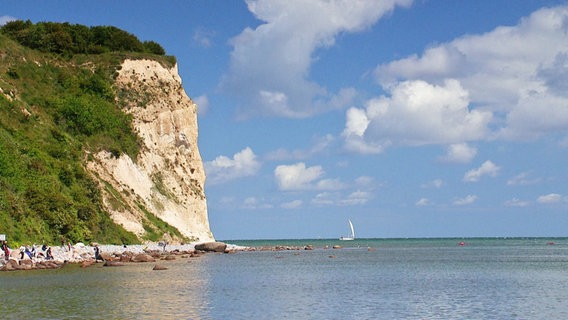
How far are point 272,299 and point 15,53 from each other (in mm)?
69696

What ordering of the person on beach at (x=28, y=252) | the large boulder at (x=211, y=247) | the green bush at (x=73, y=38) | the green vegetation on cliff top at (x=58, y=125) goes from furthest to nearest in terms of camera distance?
1. the green bush at (x=73, y=38)
2. the large boulder at (x=211, y=247)
3. the green vegetation on cliff top at (x=58, y=125)
4. the person on beach at (x=28, y=252)

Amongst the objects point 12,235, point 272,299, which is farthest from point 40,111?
point 272,299

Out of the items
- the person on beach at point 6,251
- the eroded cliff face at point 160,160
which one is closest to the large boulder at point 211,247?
the eroded cliff face at point 160,160

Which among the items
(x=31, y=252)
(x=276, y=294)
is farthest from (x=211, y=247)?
(x=276, y=294)

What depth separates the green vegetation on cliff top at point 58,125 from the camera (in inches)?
2606

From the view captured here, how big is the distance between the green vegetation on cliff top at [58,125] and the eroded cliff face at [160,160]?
200 cm

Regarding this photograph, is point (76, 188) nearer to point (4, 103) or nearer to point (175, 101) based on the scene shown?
point (4, 103)

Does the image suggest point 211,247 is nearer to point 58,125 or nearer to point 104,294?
point 58,125

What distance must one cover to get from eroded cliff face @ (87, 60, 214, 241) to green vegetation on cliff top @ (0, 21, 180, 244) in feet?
6.57

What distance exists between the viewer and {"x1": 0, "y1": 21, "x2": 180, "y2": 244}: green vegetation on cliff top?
6619 centimetres

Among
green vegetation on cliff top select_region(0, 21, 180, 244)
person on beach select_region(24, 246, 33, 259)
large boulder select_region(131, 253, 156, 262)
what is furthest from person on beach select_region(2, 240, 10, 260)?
large boulder select_region(131, 253, 156, 262)

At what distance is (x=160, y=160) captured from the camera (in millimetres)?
98438

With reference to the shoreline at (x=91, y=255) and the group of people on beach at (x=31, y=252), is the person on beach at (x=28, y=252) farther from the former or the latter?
the shoreline at (x=91, y=255)

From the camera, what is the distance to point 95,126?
90.1 metres
